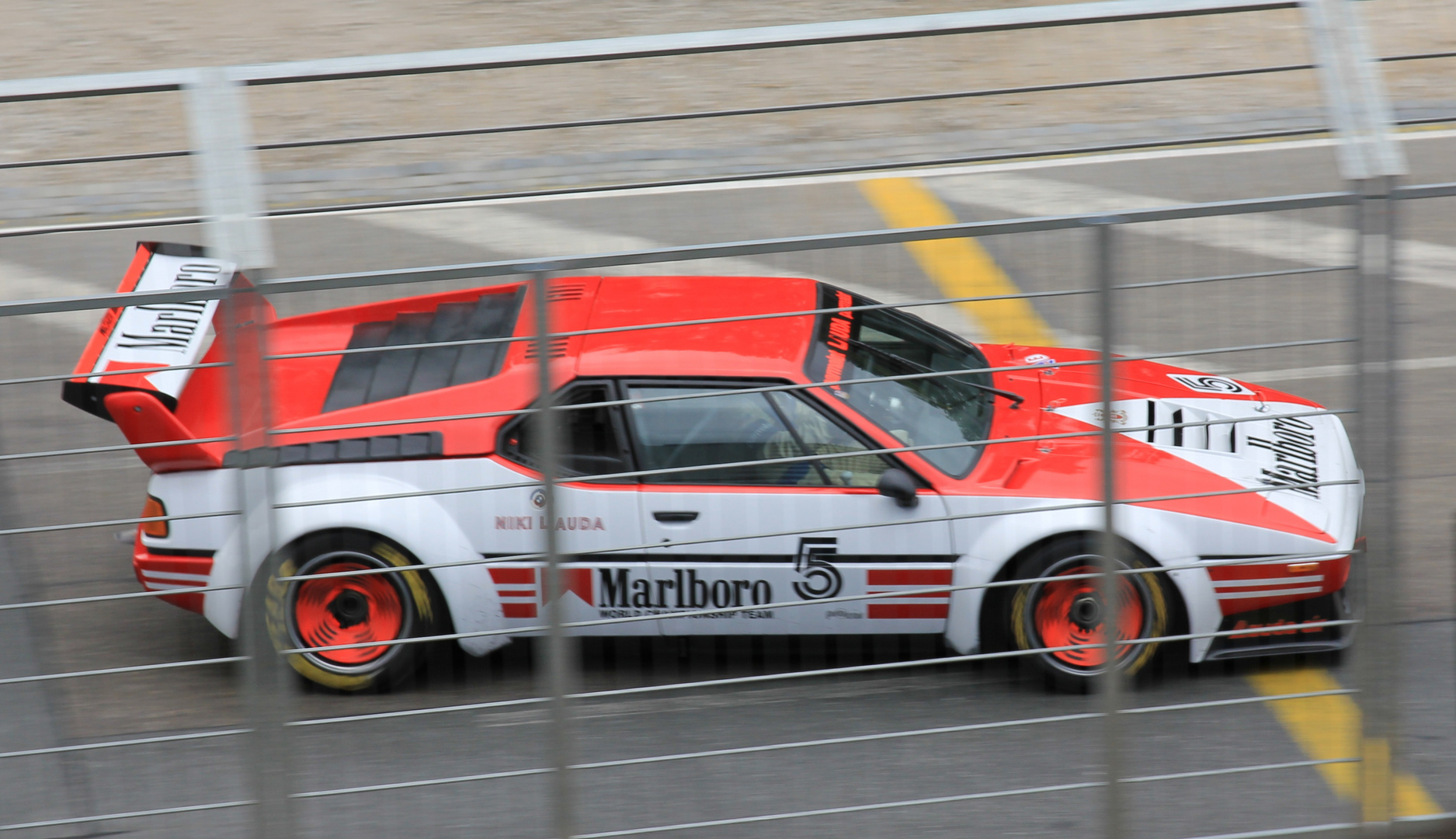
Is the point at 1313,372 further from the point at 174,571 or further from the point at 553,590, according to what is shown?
the point at 174,571

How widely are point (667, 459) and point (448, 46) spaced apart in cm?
939

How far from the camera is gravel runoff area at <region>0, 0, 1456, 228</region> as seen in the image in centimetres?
376

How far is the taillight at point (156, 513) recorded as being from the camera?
128 inches

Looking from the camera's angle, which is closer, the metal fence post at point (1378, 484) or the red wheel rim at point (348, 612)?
the metal fence post at point (1378, 484)

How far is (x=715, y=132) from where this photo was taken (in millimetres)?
3846

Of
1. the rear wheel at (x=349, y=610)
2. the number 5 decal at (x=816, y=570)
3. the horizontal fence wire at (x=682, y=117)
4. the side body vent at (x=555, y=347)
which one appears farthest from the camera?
the horizontal fence wire at (x=682, y=117)

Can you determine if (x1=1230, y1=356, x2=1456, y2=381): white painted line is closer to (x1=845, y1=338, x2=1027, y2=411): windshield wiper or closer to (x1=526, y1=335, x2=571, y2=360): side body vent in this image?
(x1=845, y1=338, x2=1027, y2=411): windshield wiper

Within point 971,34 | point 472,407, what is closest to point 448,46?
point 971,34

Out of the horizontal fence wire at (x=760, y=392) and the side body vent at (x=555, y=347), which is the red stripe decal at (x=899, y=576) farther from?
the side body vent at (x=555, y=347)

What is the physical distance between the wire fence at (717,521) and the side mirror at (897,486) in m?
0.02

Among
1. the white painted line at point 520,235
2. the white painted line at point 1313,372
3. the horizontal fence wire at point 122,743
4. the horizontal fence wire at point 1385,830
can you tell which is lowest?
the horizontal fence wire at point 1385,830

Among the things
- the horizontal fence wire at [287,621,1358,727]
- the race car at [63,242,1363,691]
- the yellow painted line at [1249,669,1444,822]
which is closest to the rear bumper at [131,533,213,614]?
the race car at [63,242,1363,691]

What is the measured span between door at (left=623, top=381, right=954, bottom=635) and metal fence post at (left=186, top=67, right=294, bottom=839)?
764 mm

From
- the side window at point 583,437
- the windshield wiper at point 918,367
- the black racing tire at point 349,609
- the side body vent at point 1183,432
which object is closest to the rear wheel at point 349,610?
the black racing tire at point 349,609
